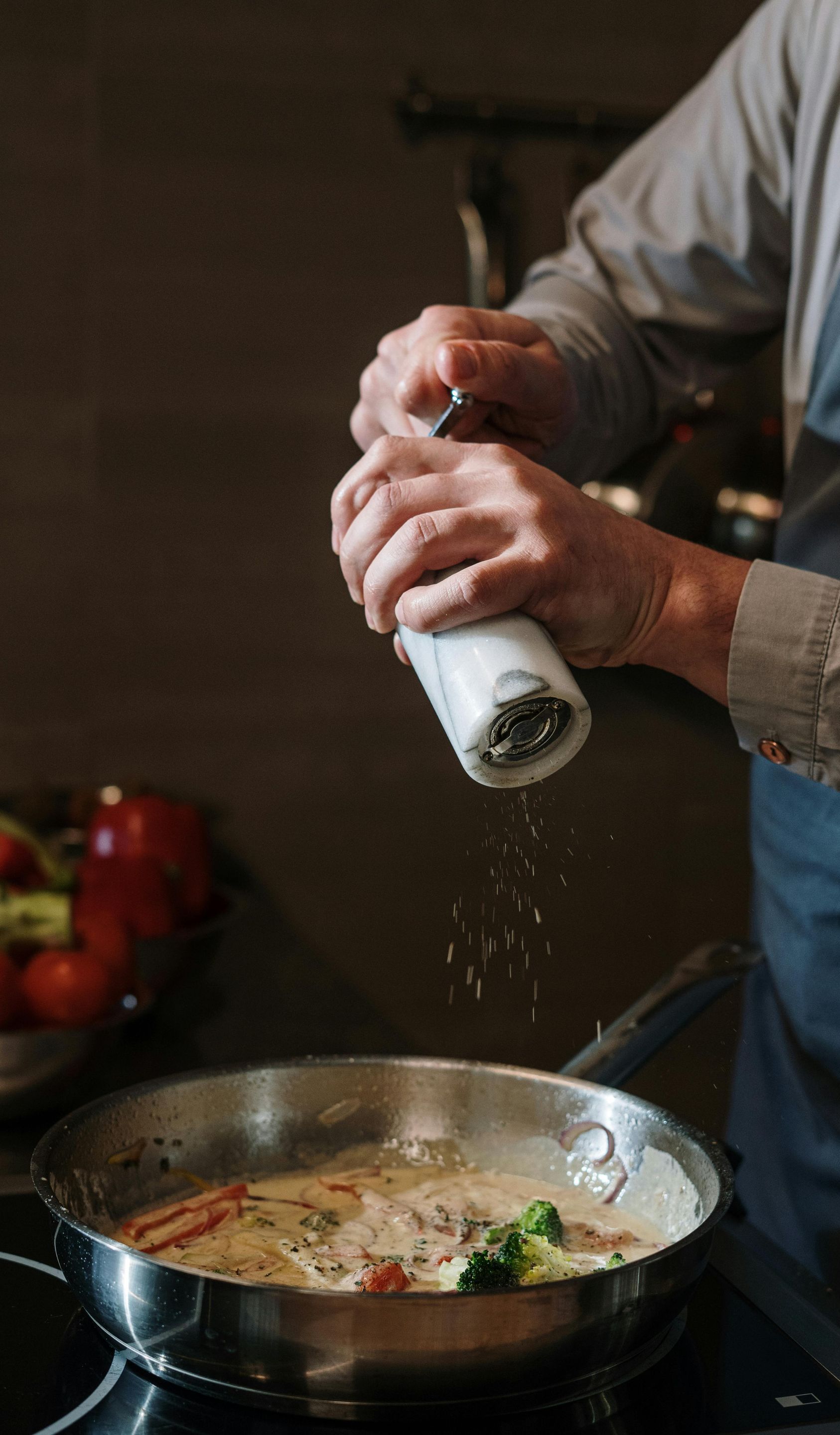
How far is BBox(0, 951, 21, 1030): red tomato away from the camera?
44.5 inches

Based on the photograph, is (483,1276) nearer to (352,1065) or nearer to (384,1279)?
(384,1279)

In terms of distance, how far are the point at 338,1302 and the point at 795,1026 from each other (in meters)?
0.67

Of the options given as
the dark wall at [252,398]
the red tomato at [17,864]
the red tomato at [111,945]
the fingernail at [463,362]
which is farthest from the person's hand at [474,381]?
the dark wall at [252,398]

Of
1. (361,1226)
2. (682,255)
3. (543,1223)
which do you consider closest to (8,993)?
(361,1226)

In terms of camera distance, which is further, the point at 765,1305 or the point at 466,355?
the point at 466,355

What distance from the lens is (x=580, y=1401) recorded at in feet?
2.14

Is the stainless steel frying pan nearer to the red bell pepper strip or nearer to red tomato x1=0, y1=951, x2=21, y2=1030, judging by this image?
the red bell pepper strip

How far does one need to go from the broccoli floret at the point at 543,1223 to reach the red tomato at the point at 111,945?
508 mm

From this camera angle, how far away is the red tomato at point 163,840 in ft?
5.34

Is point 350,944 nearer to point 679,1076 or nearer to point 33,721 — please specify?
point 33,721

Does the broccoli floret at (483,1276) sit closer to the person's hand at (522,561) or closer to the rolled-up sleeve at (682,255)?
the person's hand at (522,561)

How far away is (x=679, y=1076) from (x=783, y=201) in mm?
773

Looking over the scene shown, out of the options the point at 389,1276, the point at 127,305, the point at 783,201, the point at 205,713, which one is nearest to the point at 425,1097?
the point at 389,1276

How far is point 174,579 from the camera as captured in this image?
2258 millimetres
